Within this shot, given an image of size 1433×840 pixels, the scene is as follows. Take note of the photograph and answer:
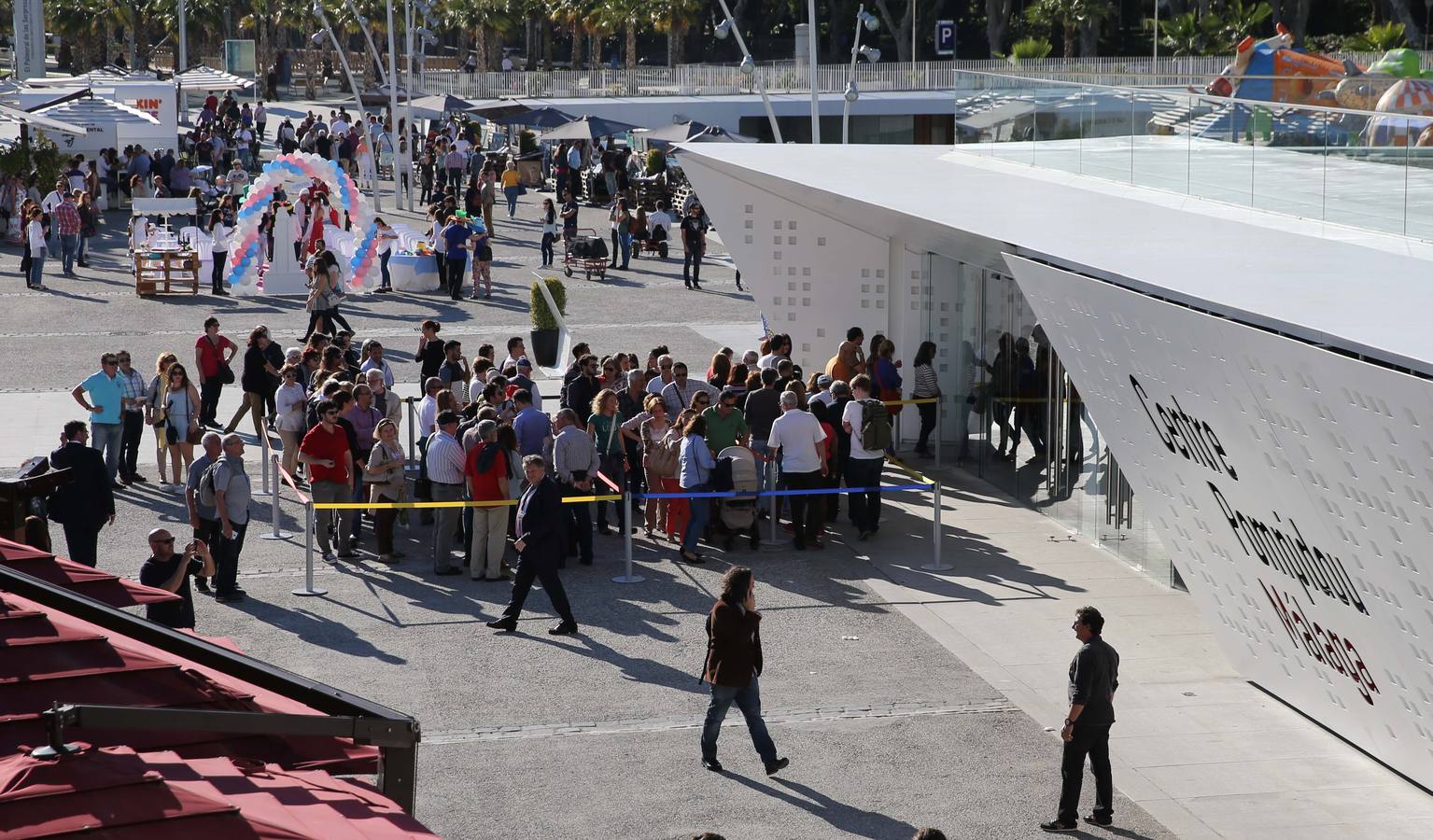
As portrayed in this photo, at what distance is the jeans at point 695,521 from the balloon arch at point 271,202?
1680 cm

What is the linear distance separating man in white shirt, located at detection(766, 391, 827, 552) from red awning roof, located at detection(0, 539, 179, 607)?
8335 millimetres

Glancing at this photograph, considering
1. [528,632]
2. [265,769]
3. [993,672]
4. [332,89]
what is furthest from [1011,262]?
[332,89]

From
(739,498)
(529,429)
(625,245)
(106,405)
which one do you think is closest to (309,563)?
(529,429)

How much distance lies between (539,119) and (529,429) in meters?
33.0

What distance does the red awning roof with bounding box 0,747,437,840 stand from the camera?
4.09 meters

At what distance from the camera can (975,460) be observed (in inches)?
722

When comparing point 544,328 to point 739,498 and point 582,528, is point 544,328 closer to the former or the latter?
point 739,498

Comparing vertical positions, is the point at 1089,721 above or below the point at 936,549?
above

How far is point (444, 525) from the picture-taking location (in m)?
14.1

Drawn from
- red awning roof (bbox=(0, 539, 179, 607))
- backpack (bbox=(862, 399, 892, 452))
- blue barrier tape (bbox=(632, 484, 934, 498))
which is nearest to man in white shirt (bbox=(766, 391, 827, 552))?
blue barrier tape (bbox=(632, 484, 934, 498))

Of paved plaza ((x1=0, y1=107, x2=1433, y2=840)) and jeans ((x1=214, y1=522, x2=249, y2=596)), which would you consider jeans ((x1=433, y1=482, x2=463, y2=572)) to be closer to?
paved plaza ((x1=0, y1=107, x2=1433, y2=840))

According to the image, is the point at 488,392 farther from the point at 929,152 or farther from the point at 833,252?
the point at 929,152

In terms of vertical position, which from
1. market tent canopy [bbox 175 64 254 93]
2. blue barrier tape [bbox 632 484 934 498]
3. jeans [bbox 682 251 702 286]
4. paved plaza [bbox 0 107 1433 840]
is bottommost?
paved plaza [bbox 0 107 1433 840]

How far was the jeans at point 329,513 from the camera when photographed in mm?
14398
